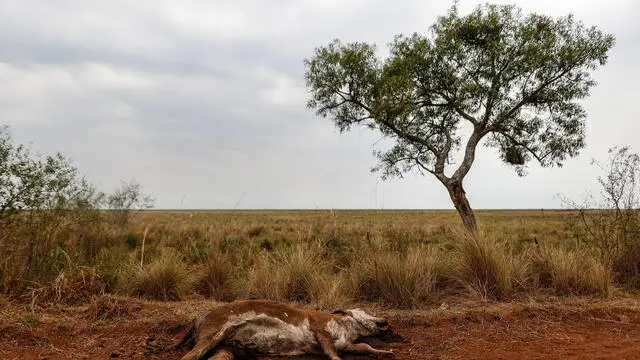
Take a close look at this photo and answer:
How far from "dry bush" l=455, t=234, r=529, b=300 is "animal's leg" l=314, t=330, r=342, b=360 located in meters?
3.90

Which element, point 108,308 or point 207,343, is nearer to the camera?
point 207,343

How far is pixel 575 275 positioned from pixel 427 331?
12.3 feet

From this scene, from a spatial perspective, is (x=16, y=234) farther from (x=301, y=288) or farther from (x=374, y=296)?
(x=374, y=296)

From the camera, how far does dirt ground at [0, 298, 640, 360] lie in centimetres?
566

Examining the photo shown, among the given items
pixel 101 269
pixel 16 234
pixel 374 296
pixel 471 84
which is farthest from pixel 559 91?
pixel 16 234

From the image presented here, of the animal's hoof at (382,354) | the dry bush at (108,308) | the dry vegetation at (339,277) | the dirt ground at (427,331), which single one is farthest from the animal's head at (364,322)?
the dry bush at (108,308)

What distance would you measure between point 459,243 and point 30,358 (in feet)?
23.1

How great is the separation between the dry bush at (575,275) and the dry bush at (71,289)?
7609 mm

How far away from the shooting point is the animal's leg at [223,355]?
467cm

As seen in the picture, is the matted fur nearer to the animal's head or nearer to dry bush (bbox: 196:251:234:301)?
the animal's head

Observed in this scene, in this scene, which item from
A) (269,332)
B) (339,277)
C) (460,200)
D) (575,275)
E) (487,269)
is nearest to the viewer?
(269,332)

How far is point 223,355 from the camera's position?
473cm

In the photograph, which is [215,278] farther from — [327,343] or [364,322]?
[327,343]

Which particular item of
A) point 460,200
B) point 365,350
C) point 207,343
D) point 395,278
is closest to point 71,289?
point 207,343
